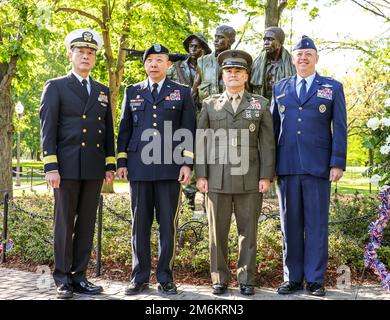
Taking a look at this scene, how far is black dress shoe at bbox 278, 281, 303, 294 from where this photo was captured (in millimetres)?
5168

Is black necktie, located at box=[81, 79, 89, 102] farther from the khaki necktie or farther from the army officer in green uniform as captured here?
the khaki necktie

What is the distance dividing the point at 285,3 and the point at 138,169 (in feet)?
34.6

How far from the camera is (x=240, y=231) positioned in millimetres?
5258

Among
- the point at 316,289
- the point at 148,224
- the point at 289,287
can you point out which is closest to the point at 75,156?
the point at 148,224

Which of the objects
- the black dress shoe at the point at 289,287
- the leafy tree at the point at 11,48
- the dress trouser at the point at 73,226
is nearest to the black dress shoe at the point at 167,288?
the dress trouser at the point at 73,226

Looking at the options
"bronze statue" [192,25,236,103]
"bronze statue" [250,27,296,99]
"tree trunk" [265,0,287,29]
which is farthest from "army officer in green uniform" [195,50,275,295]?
"tree trunk" [265,0,287,29]

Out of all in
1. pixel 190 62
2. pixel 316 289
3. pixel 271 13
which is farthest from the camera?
pixel 271 13

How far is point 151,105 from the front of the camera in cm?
524

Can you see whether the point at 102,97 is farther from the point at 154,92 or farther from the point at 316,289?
the point at 316,289

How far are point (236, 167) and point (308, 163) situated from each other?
0.72 meters

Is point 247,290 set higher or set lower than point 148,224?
lower

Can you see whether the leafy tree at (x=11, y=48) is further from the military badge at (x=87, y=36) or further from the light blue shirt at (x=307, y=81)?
the light blue shirt at (x=307, y=81)

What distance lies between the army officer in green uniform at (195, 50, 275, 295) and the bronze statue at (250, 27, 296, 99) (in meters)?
1.36

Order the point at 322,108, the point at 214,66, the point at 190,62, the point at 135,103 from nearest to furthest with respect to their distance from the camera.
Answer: the point at 322,108 < the point at 135,103 < the point at 214,66 < the point at 190,62
